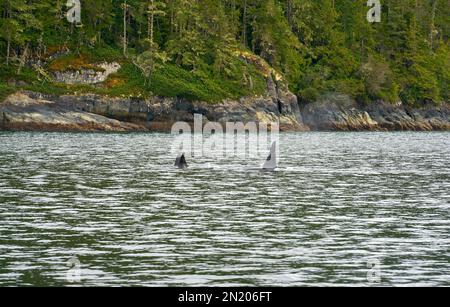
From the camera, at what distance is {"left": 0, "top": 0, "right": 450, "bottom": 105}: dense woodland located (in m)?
128

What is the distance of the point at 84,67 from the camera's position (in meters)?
125

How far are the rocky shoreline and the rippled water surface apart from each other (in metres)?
53.3

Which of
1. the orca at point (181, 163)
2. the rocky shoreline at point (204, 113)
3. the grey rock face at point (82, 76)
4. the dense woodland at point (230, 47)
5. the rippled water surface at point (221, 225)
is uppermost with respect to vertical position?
the dense woodland at point (230, 47)

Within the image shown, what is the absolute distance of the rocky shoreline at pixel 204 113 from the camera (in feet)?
369

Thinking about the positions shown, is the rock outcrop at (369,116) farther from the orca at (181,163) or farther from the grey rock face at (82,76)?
the orca at (181,163)

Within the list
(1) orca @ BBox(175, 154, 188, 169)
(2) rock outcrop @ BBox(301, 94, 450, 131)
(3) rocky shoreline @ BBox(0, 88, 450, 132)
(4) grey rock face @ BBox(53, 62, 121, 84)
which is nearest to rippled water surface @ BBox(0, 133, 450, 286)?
(1) orca @ BBox(175, 154, 188, 169)

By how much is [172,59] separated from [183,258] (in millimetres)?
117068

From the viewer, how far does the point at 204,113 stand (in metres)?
129

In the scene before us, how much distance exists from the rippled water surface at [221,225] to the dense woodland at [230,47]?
68.5 metres

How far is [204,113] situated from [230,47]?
21.9 m

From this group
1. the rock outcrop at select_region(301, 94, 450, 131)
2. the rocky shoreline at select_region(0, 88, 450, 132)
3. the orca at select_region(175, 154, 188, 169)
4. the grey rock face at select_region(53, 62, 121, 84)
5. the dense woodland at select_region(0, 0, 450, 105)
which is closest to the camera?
the orca at select_region(175, 154, 188, 169)

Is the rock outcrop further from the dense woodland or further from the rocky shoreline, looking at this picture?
the dense woodland

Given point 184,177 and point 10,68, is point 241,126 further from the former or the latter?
point 184,177

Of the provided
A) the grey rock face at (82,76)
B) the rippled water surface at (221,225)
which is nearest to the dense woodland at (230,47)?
the grey rock face at (82,76)
